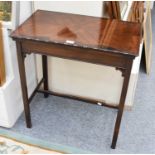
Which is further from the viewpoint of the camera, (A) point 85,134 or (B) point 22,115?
(B) point 22,115

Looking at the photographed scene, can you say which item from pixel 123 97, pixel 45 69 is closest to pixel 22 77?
pixel 45 69

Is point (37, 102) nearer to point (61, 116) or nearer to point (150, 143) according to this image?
point (61, 116)

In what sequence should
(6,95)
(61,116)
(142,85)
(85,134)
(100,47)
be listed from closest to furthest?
(100,47) → (6,95) → (85,134) → (61,116) → (142,85)

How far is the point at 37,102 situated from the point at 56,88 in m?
0.19

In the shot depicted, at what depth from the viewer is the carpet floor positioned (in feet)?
5.59

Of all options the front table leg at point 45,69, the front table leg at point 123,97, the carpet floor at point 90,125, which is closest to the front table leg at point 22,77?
the carpet floor at point 90,125

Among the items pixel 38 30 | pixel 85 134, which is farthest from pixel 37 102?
pixel 38 30

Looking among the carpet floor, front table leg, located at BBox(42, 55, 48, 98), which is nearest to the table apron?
front table leg, located at BBox(42, 55, 48, 98)

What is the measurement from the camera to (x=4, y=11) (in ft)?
5.06

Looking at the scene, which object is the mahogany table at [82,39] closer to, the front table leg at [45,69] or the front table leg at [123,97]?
the front table leg at [123,97]

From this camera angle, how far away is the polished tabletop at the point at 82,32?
1.31m

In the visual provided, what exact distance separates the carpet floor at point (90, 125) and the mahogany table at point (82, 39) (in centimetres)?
20

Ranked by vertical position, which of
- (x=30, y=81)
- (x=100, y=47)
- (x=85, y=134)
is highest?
(x=100, y=47)

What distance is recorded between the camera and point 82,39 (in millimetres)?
1349
